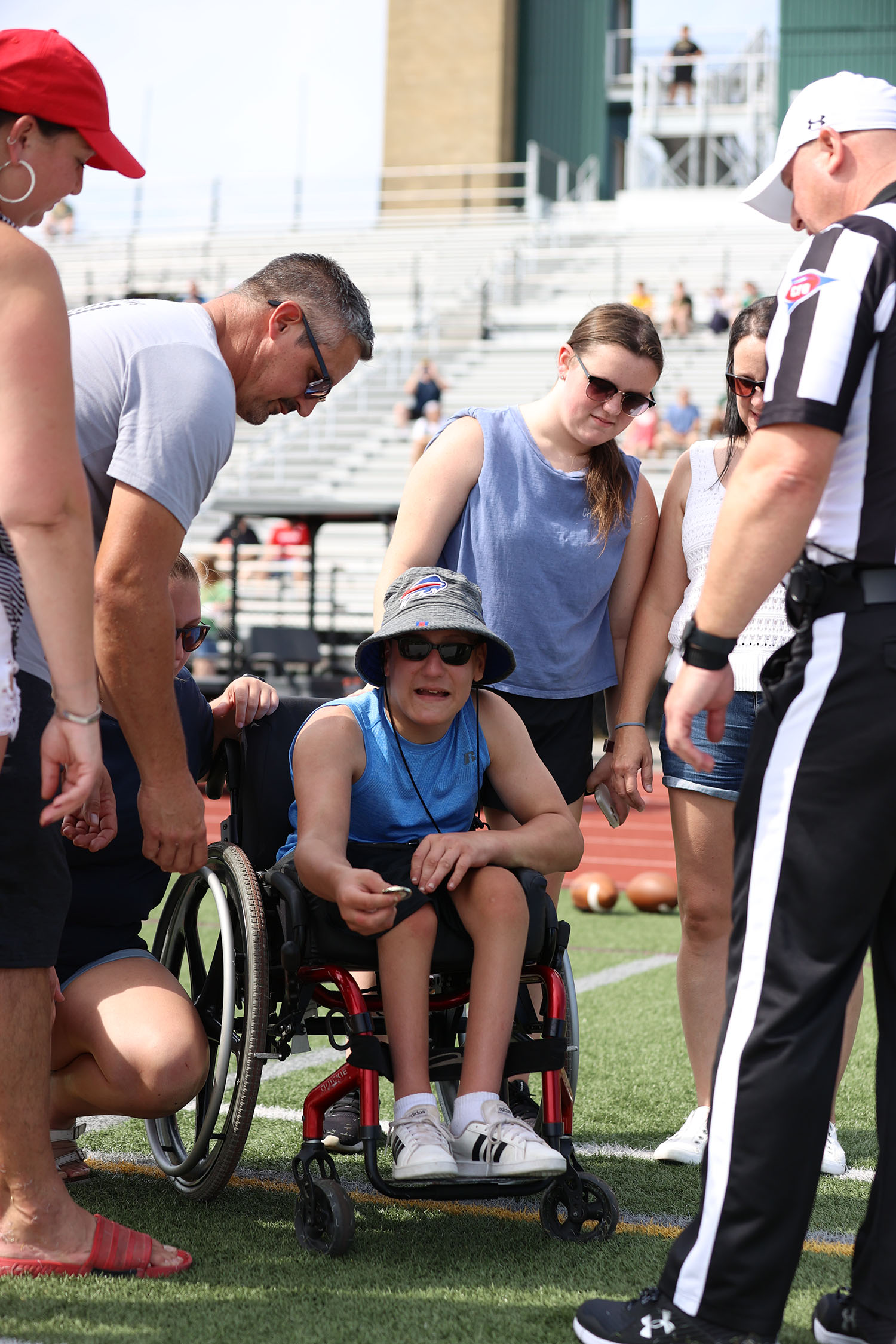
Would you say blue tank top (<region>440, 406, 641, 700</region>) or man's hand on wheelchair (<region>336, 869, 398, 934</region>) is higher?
blue tank top (<region>440, 406, 641, 700</region>)

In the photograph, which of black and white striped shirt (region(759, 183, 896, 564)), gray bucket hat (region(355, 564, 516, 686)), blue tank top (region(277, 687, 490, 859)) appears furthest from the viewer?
blue tank top (region(277, 687, 490, 859))

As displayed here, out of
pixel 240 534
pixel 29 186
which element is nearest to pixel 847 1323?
pixel 29 186

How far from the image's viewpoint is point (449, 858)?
2893 millimetres

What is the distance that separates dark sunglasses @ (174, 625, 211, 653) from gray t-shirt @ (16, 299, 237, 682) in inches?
20.8

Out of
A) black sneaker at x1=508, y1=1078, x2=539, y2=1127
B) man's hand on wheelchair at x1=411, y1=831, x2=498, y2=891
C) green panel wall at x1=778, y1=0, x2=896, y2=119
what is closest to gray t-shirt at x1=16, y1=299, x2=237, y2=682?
man's hand on wheelchair at x1=411, y1=831, x2=498, y2=891

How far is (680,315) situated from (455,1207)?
19165 millimetres

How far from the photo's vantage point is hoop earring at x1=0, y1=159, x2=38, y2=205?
2.23m

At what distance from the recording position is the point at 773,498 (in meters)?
2.08

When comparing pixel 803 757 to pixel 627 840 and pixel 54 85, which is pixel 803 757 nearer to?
pixel 54 85

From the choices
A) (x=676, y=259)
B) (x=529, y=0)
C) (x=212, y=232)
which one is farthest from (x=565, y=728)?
(x=529, y=0)

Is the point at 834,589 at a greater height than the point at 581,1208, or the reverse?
the point at 834,589

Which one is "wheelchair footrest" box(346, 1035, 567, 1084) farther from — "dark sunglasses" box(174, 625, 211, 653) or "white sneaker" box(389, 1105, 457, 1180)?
"dark sunglasses" box(174, 625, 211, 653)

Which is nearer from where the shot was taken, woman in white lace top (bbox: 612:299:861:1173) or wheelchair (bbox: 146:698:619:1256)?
wheelchair (bbox: 146:698:619:1256)

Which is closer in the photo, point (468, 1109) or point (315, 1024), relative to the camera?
point (468, 1109)
